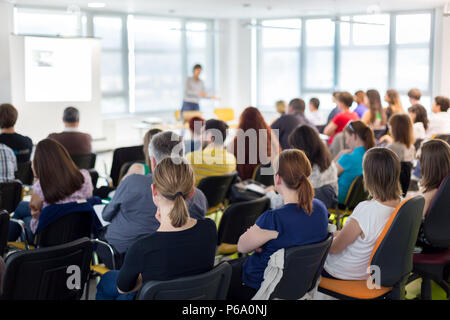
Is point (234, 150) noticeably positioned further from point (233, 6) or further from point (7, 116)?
point (233, 6)

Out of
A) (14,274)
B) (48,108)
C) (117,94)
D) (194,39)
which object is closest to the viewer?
(14,274)

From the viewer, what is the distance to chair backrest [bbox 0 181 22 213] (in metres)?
4.05

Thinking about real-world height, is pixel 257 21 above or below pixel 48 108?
above

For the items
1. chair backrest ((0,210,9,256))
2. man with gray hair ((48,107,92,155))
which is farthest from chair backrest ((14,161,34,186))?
chair backrest ((0,210,9,256))

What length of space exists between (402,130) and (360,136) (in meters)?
0.76

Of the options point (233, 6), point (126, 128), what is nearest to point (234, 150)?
point (233, 6)

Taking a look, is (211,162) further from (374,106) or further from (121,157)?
(374,106)

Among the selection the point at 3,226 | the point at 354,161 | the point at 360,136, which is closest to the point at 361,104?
the point at 360,136

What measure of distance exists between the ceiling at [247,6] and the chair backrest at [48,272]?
Answer: 8.24 metres

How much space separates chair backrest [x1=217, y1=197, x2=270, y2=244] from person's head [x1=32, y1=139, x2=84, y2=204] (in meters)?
1.03

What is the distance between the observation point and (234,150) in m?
5.41

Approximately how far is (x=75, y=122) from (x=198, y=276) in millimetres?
4063

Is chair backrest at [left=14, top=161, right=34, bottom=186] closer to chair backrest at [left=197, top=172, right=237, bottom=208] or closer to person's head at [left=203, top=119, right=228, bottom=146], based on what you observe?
person's head at [left=203, top=119, right=228, bottom=146]
